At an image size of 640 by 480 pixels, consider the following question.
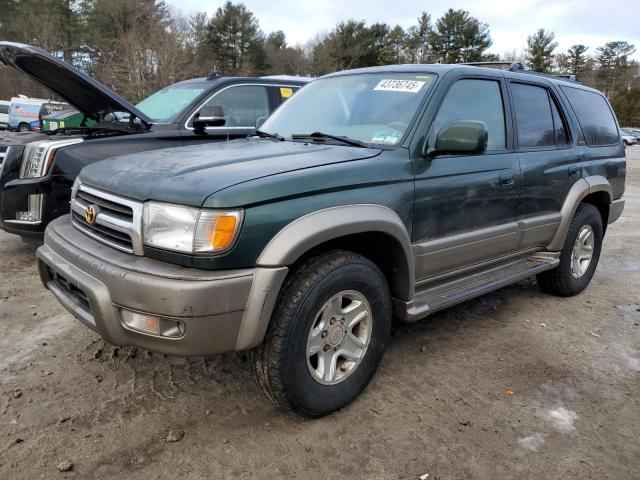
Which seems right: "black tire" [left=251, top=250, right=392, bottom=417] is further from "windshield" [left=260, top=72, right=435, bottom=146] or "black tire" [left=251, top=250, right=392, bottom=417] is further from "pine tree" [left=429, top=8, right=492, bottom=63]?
"pine tree" [left=429, top=8, right=492, bottom=63]

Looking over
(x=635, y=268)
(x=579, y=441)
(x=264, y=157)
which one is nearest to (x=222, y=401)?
(x=264, y=157)

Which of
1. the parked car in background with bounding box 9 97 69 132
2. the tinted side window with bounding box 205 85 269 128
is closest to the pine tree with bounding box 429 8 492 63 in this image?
the parked car in background with bounding box 9 97 69 132

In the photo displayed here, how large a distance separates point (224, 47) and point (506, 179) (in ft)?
161

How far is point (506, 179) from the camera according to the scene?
140 inches

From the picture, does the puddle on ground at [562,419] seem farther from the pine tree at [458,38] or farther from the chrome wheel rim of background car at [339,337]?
the pine tree at [458,38]

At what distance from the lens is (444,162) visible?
3117 mm

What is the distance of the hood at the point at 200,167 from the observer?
7.53 feet

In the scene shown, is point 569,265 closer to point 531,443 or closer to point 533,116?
point 533,116

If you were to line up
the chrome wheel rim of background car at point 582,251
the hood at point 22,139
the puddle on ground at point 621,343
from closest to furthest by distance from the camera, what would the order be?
the puddle on ground at point 621,343
the chrome wheel rim of background car at point 582,251
the hood at point 22,139

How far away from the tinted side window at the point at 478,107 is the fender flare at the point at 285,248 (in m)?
0.96

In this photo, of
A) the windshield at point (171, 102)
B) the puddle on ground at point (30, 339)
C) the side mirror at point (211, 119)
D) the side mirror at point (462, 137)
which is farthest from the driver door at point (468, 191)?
the windshield at point (171, 102)

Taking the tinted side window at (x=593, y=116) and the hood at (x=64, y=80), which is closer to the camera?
the hood at (x=64, y=80)

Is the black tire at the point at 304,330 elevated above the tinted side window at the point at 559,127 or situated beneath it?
situated beneath

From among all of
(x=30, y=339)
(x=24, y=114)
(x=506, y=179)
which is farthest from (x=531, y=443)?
(x=24, y=114)
